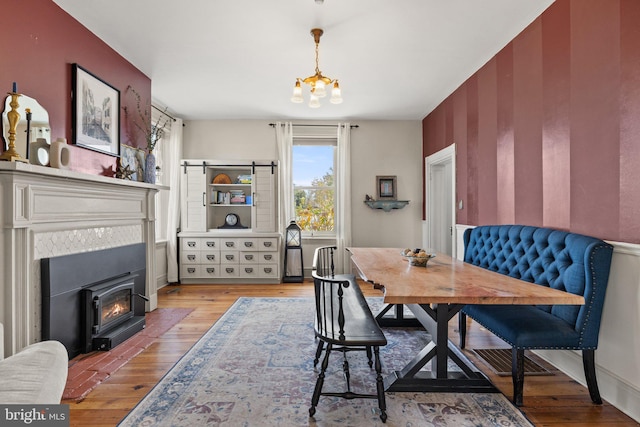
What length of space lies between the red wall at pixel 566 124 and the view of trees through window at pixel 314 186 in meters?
2.61

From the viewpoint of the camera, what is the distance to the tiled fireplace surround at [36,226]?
6.76 feet

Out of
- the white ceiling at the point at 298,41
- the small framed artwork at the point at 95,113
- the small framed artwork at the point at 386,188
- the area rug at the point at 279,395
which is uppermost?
the white ceiling at the point at 298,41

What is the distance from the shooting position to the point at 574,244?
211cm

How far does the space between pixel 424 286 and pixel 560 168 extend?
58.8 inches

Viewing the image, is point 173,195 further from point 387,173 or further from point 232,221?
point 387,173

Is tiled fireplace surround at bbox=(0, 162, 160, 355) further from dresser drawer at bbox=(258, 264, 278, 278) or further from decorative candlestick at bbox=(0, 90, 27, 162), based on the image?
dresser drawer at bbox=(258, 264, 278, 278)

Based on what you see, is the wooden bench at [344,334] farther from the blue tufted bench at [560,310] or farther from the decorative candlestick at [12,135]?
the decorative candlestick at [12,135]

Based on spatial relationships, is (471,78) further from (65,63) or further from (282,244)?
(65,63)

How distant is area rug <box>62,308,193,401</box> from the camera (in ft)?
7.13

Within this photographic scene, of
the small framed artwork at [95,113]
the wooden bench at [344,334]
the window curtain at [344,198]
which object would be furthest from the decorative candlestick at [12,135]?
the window curtain at [344,198]

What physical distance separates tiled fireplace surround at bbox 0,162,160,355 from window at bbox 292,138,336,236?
3085mm

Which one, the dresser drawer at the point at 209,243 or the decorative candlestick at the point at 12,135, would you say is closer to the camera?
the decorative candlestick at the point at 12,135

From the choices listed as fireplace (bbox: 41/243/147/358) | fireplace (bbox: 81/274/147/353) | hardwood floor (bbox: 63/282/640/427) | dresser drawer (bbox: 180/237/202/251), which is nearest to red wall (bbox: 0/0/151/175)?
fireplace (bbox: 41/243/147/358)

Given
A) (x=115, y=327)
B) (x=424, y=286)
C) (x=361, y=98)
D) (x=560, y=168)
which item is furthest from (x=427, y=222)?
(x=115, y=327)
